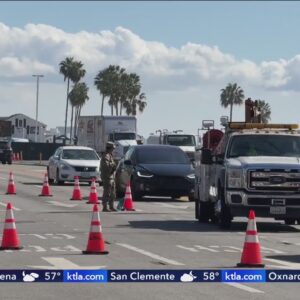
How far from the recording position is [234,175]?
22016mm

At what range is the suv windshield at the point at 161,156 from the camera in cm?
3244

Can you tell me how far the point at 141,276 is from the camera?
13523 millimetres

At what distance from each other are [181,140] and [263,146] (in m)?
35.8

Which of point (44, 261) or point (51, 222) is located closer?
point (44, 261)

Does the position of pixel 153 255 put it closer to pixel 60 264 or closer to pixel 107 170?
pixel 60 264

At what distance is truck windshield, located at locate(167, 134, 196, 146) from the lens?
58406 mm

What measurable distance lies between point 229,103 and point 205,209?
361 ft

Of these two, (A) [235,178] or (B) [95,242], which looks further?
(A) [235,178]

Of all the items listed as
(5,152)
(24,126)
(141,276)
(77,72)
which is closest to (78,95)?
(77,72)

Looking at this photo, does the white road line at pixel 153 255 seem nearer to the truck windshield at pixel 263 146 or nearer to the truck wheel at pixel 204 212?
the truck windshield at pixel 263 146

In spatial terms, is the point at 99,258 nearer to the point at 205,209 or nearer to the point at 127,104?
the point at 205,209
